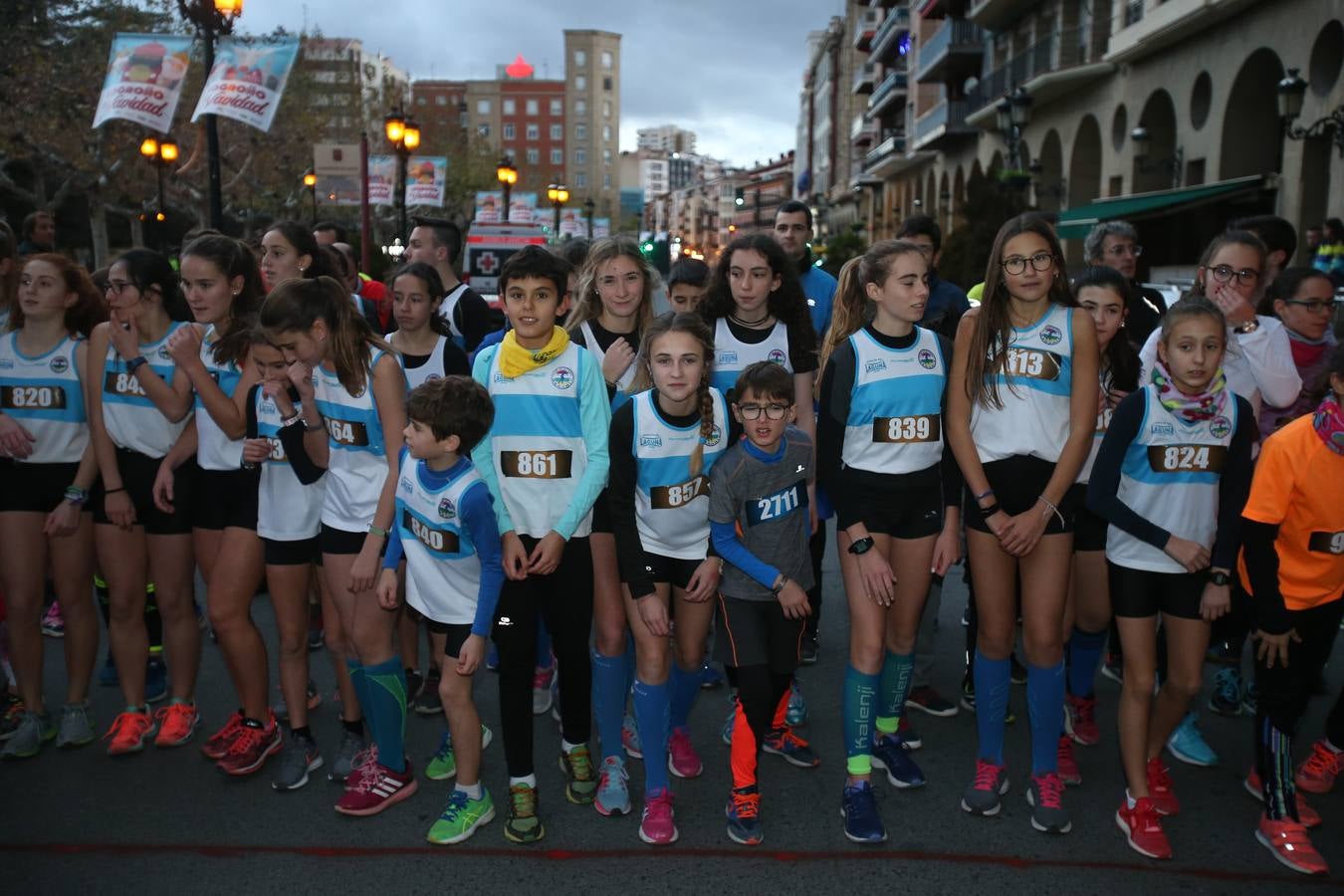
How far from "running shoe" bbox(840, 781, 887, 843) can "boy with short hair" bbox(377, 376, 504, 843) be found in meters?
1.38

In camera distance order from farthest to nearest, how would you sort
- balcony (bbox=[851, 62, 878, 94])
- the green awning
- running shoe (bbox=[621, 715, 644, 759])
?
balcony (bbox=[851, 62, 878, 94]), the green awning, running shoe (bbox=[621, 715, 644, 759])

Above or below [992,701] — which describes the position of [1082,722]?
below

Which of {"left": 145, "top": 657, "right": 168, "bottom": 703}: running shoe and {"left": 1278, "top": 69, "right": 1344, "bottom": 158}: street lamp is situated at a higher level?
{"left": 1278, "top": 69, "right": 1344, "bottom": 158}: street lamp

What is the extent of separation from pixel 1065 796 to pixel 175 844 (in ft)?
11.4

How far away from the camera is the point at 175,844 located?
3781mm

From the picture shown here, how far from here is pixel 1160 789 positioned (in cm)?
406

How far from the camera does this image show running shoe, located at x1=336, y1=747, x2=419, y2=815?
4039 mm

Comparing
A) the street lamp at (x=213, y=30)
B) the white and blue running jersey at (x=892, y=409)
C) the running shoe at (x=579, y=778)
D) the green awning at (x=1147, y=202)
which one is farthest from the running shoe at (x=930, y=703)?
the green awning at (x=1147, y=202)

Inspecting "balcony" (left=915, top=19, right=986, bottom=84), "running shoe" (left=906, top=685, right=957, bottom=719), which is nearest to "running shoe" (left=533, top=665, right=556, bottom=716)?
"running shoe" (left=906, top=685, right=957, bottom=719)

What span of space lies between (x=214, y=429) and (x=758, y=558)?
242 cm

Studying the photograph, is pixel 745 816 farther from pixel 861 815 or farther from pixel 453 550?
pixel 453 550

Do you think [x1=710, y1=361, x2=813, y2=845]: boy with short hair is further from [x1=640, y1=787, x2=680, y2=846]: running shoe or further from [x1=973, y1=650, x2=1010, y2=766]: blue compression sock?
[x1=973, y1=650, x2=1010, y2=766]: blue compression sock

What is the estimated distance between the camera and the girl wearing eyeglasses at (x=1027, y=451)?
392cm

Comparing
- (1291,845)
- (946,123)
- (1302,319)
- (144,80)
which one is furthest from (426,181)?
(1291,845)
